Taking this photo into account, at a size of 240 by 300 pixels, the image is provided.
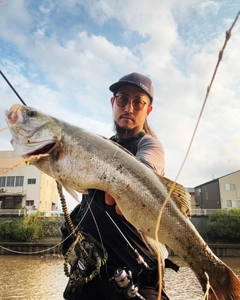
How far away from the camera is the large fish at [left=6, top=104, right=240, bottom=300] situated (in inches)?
86.5

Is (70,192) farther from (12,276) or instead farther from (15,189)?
(15,189)

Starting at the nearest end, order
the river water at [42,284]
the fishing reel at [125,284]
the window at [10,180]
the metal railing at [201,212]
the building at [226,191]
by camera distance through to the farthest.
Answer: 1. the fishing reel at [125,284]
2. the river water at [42,284]
3. the metal railing at [201,212]
4. the window at [10,180]
5. the building at [226,191]

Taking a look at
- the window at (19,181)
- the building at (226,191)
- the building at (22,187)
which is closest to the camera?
the building at (22,187)

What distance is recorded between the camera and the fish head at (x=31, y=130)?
2385mm

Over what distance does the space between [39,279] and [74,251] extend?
16647 mm

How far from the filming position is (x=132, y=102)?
3098 millimetres

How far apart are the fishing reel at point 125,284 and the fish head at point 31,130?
1.21m

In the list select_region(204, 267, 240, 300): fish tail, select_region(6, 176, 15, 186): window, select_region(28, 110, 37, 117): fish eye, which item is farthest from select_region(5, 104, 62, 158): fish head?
select_region(6, 176, 15, 186): window

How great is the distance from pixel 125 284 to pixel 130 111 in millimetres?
1639

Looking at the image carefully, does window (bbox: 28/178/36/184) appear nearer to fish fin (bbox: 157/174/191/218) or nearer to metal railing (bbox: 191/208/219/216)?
metal railing (bbox: 191/208/219/216)

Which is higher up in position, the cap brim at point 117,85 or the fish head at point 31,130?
the cap brim at point 117,85

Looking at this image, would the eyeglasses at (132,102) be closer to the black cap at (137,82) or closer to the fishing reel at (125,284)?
the black cap at (137,82)

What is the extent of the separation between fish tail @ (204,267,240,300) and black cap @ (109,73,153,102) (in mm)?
1839

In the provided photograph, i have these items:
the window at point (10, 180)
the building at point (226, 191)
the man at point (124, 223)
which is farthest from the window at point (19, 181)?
the man at point (124, 223)
